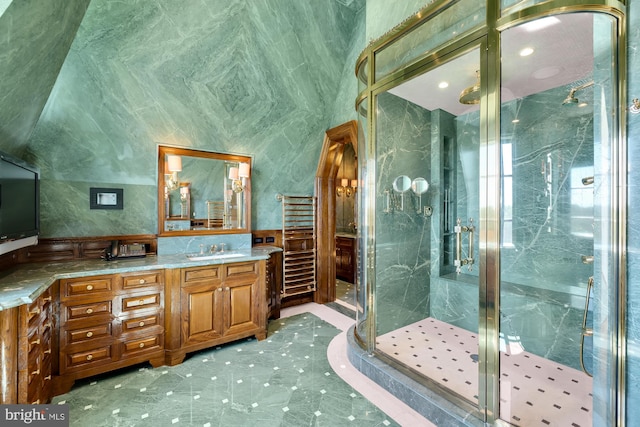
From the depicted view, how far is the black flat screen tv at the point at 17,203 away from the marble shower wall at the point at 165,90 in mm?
342

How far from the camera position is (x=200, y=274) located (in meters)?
2.59

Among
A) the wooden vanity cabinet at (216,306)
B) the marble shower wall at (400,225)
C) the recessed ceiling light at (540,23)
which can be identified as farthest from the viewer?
the marble shower wall at (400,225)

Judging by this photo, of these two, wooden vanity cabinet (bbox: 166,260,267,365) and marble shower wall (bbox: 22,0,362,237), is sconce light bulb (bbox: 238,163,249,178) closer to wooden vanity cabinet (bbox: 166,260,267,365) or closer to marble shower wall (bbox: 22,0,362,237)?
marble shower wall (bbox: 22,0,362,237)

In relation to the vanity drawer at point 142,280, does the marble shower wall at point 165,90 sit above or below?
above

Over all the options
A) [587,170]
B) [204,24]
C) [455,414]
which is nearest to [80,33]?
[204,24]

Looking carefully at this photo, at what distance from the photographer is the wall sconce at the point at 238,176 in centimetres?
334

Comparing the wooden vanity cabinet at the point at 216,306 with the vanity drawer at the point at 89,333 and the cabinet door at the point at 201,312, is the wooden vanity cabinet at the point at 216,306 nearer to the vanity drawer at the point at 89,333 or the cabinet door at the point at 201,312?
the cabinet door at the point at 201,312

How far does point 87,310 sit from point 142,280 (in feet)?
1.33

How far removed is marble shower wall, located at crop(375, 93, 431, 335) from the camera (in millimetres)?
2592

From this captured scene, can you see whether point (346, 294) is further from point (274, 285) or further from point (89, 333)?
point (89, 333)

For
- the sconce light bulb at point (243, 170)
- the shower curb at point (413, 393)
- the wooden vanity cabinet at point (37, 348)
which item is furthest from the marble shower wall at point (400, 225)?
the wooden vanity cabinet at point (37, 348)

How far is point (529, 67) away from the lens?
2.05 metres

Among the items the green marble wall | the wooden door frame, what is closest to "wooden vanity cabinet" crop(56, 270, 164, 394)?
the green marble wall

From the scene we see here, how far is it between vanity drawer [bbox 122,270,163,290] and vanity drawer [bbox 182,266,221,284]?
0.66 ft
